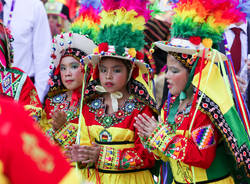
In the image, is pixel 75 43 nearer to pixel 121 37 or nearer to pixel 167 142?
pixel 121 37

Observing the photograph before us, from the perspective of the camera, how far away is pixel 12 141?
1.24m

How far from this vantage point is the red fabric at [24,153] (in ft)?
4.05

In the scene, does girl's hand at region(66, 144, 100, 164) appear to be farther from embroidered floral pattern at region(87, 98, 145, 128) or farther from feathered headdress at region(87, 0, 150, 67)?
feathered headdress at region(87, 0, 150, 67)

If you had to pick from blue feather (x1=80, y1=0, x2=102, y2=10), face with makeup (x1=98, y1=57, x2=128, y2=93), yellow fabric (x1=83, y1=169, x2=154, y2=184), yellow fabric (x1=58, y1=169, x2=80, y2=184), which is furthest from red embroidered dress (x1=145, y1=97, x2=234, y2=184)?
yellow fabric (x1=58, y1=169, x2=80, y2=184)

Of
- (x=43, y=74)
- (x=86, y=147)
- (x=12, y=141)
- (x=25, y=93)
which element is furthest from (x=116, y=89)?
(x=12, y=141)

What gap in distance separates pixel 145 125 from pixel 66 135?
0.93 m

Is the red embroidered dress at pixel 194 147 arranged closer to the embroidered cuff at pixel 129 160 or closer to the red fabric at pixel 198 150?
the red fabric at pixel 198 150

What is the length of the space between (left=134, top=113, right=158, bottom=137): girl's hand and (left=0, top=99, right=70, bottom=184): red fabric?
1927 millimetres

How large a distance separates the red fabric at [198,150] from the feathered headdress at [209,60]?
0.06 m

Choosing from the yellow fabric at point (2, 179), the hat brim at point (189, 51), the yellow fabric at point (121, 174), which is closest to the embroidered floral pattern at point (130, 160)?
the yellow fabric at point (121, 174)

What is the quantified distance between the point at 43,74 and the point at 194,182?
2.78 metres

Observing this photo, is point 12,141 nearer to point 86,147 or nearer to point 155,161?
point 86,147

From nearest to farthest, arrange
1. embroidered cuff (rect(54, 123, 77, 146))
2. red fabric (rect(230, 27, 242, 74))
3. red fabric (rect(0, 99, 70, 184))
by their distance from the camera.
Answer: red fabric (rect(0, 99, 70, 184)) < embroidered cuff (rect(54, 123, 77, 146)) < red fabric (rect(230, 27, 242, 74))

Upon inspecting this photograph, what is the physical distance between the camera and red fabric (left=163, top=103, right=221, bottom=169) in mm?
3059
